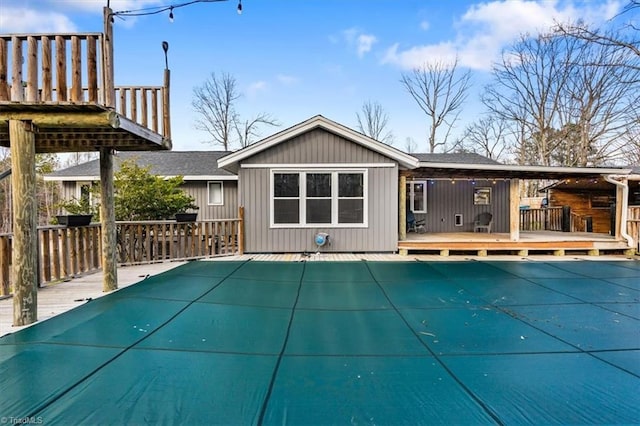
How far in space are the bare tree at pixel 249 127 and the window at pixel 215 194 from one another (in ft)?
40.7

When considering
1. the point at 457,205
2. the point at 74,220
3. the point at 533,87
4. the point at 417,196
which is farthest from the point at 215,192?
the point at 533,87

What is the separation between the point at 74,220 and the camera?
598 centimetres

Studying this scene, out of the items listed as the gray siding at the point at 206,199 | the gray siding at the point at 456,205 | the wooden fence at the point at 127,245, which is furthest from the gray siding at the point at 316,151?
the gray siding at the point at 206,199

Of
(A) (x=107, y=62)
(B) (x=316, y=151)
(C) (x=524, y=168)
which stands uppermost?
(A) (x=107, y=62)

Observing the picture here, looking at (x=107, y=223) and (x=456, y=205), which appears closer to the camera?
(x=107, y=223)

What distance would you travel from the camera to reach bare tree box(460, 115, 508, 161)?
2492 centimetres

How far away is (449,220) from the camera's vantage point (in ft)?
39.7

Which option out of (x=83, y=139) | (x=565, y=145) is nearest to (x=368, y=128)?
(x=565, y=145)

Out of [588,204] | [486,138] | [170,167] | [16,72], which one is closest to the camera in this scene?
[16,72]

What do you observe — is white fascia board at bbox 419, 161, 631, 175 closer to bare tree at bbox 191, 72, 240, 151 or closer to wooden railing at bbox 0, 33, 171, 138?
wooden railing at bbox 0, 33, 171, 138

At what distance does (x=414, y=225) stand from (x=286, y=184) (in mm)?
5347

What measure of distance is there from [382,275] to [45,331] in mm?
5135

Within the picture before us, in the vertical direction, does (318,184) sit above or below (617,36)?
below

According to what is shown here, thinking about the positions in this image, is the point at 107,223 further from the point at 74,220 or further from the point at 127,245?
the point at 127,245
